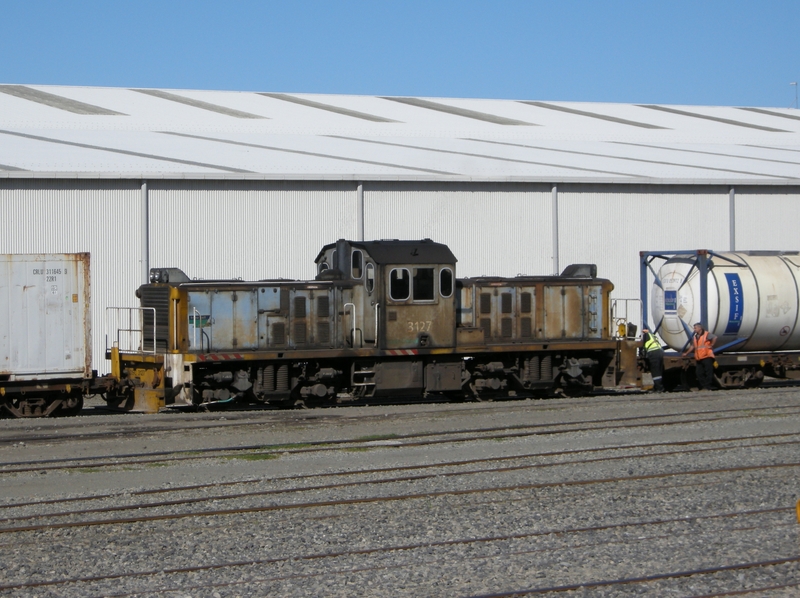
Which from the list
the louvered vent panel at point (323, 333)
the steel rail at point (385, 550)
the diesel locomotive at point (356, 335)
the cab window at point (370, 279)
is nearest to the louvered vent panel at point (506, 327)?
the diesel locomotive at point (356, 335)

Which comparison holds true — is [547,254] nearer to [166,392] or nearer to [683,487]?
[166,392]

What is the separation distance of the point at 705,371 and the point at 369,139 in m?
14.7

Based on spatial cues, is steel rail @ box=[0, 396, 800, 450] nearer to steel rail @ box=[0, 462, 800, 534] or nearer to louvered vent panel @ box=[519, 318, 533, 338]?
louvered vent panel @ box=[519, 318, 533, 338]

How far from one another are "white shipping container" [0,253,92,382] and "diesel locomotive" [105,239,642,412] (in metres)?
0.90

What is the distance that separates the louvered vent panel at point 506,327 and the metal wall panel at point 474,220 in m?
6.45

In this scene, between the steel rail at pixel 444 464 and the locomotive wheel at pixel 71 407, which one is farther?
the locomotive wheel at pixel 71 407

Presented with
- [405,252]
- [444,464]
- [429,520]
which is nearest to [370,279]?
[405,252]

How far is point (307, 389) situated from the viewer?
18.6 metres

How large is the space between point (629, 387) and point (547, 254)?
730 centimetres

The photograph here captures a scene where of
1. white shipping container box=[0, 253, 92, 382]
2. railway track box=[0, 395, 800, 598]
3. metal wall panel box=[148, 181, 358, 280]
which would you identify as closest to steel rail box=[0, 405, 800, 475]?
railway track box=[0, 395, 800, 598]

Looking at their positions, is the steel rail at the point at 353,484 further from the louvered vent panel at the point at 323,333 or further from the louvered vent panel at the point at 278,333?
the louvered vent panel at the point at 278,333

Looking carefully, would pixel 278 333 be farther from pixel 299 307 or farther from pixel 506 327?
pixel 506 327

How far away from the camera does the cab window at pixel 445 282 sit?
61.9 ft

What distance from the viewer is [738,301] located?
21.0 meters
